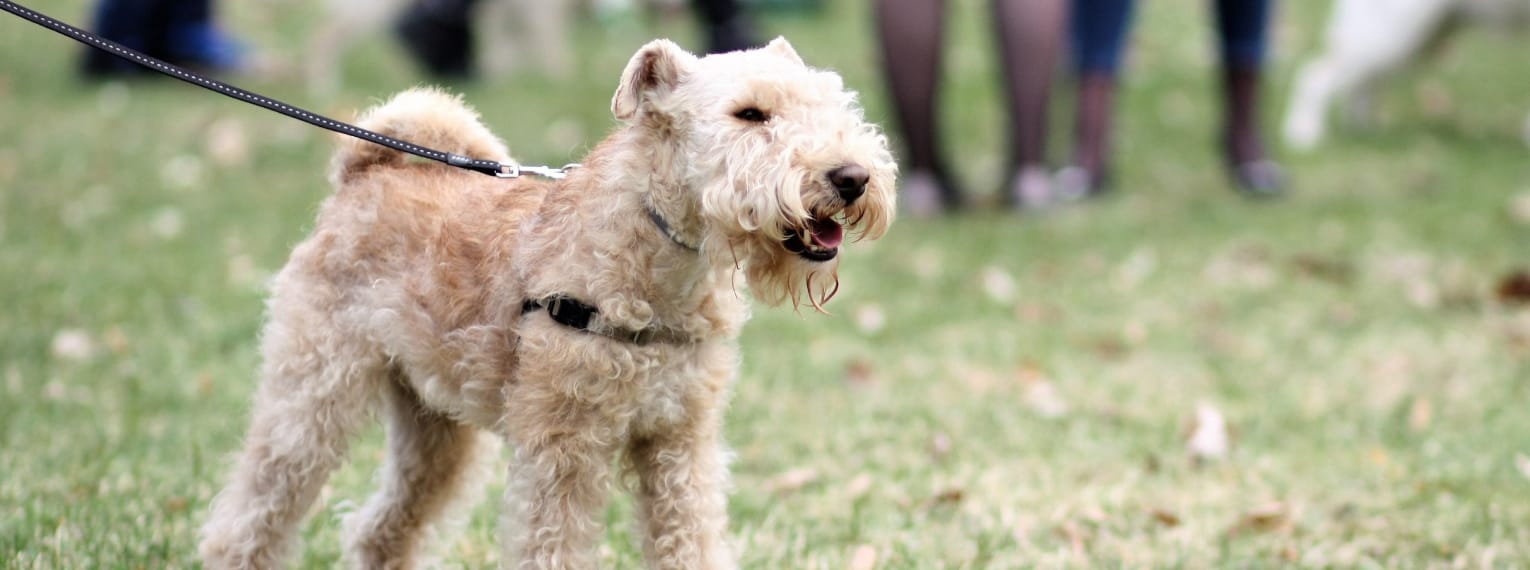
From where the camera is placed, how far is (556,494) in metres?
2.36

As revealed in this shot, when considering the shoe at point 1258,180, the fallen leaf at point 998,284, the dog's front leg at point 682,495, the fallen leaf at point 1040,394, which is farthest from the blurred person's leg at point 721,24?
the dog's front leg at point 682,495

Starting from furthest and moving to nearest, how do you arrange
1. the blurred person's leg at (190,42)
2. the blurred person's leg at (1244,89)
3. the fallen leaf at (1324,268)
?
the blurred person's leg at (190,42)
the blurred person's leg at (1244,89)
the fallen leaf at (1324,268)

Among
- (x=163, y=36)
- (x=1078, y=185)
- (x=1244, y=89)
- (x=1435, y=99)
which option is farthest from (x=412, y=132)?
(x=1435, y=99)

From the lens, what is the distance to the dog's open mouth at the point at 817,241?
2201mm

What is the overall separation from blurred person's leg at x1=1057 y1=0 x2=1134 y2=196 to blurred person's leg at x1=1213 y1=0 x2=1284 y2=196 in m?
0.58

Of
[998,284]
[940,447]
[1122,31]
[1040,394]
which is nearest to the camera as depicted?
[940,447]

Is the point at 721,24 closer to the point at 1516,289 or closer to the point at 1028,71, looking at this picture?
the point at 1028,71

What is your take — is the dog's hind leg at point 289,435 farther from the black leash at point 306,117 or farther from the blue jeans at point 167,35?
the blue jeans at point 167,35

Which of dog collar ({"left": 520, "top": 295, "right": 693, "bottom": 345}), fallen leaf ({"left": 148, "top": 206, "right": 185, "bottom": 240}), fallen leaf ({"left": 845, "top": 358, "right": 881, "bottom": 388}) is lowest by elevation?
fallen leaf ({"left": 845, "top": 358, "right": 881, "bottom": 388})

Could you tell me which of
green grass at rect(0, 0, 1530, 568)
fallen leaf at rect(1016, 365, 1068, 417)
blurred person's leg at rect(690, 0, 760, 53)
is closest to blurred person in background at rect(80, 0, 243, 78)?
green grass at rect(0, 0, 1530, 568)

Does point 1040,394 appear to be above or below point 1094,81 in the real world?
below

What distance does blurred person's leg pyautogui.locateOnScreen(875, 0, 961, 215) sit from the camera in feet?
19.7

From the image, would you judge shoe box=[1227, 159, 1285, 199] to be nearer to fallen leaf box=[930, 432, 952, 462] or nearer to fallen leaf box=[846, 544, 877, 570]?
fallen leaf box=[930, 432, 952, 462]

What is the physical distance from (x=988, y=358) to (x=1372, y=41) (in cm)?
456
